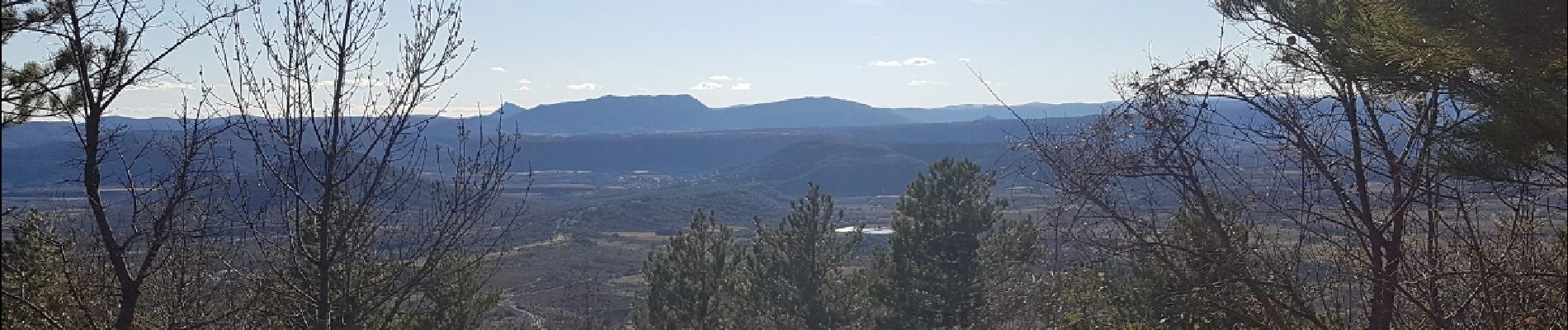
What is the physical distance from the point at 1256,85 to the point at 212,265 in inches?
282

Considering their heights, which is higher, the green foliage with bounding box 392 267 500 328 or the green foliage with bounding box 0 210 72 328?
the green foliage with bounding box 0 210 72 328

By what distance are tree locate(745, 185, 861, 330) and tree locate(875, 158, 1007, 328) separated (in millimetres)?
2943

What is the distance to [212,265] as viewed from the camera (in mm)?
7871

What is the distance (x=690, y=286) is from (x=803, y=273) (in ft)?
9.00

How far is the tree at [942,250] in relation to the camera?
2106 cm

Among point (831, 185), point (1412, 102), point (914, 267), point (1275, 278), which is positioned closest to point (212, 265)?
point (1275, 278)

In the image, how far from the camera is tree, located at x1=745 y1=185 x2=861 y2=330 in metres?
24.4

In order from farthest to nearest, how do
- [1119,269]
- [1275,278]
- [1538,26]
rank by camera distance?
[1119,269], [1275,278], [1538,26]

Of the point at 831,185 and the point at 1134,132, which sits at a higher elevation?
the point at 1134,132

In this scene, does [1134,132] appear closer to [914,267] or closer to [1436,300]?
[1436,300]

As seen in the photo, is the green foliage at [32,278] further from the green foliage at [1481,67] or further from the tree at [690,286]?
the tree at [690,286]

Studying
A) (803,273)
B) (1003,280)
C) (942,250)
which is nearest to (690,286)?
(803,273)

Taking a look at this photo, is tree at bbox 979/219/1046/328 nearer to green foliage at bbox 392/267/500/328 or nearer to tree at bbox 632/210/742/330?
tree at bbox 632/210/742/330

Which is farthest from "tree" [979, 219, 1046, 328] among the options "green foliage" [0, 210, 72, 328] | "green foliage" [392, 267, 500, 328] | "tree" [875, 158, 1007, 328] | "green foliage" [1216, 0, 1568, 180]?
"green foliage" [0, 210, 72, 328]
